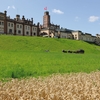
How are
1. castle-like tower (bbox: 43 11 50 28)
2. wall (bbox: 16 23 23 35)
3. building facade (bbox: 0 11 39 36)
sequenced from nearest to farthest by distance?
building facade (bbox: 0 11 39 36) < wall (bbox: 16 23 23 35) < castle-like tower (bbox: 43 11 50 28)

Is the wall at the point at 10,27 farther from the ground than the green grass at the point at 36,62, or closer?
farther from the ground

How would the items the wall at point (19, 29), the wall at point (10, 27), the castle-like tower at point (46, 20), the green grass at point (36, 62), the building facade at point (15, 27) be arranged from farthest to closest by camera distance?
1. the castle-like tower at point (46, 20)
2. the wall at point (19, 29)
3. the wall at point (10, 27)
4. the building facade at point (15, 27)
5. the green grass at point (36, 62)

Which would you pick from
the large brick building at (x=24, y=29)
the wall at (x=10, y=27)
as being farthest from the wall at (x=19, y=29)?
the wall at (x=10, y=27)

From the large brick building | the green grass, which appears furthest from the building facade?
the green grass

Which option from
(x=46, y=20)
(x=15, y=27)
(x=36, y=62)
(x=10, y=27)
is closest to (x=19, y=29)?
(x=15, y=27)

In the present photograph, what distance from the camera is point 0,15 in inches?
3979

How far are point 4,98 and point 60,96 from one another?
2.15 m

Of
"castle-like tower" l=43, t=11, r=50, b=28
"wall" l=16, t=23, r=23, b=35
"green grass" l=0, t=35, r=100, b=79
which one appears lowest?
"green grass" l=0, t=35, r=100, b=79

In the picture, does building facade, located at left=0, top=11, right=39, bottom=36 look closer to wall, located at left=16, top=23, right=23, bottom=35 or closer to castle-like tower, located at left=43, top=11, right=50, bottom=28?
wall, located at left=16, top=23, right=23, bottom=35

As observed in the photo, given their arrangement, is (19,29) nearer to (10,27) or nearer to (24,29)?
(24,29)

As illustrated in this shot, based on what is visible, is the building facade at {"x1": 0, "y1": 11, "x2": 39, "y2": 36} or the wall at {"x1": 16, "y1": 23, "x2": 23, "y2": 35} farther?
the wall at {"x1": 16, "y1": 23, "x2": 23, "y2": 35}

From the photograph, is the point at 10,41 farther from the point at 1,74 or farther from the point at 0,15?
the point at 1,74

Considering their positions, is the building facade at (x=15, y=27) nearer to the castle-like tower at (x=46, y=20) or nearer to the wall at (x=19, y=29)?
the wall at (x=19, y=29)

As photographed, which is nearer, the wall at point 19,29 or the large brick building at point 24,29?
the large brick building at point 24,29
